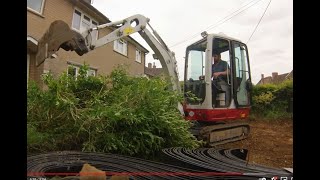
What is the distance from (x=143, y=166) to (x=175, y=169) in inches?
10.1

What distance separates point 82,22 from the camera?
414cm

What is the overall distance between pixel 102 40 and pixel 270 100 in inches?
230

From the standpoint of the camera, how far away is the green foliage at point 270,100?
26.3 ft

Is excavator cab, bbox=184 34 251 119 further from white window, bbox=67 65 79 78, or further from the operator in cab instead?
white window, bbox=67 65 79 78

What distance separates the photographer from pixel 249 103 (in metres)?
5.15

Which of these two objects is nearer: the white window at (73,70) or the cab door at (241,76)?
the white window at (73,70)

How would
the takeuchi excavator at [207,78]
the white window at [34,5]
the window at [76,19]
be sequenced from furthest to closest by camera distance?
the takeuchi excavator at [207,78] < the window at [76,19] < the white window at [34,5]

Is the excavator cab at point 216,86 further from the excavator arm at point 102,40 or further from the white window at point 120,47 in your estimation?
the white window at point 120,47

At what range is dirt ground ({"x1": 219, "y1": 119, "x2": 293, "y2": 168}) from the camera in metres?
4.01

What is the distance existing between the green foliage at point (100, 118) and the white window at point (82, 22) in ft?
2.57

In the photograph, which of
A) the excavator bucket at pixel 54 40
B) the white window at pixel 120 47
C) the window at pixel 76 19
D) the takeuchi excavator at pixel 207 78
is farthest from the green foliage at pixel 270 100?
the excavator bucket at pixel 54 40

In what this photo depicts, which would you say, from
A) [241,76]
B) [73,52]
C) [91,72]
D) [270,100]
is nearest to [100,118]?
[91,72]
